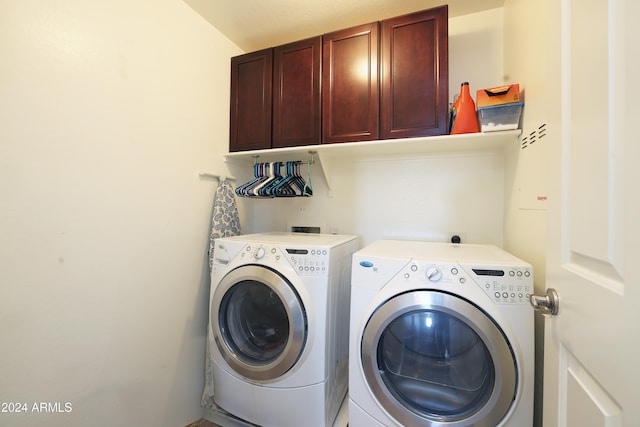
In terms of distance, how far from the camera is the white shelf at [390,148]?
135 centimetres

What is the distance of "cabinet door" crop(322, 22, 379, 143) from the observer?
147cm

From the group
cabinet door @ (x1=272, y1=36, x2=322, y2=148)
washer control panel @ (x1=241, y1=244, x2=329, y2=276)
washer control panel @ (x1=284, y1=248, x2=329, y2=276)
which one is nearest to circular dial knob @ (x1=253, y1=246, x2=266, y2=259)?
washer control panel @ (x1=241, y1=244, x2=329, y2=276)

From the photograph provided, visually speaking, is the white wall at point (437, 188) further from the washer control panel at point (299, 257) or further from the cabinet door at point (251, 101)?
the washer control panel at point (299, 257)

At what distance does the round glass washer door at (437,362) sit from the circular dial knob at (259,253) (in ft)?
2.05

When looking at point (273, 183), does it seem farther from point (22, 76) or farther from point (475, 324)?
point (475, 324)

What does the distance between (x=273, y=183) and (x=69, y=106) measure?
3.43 feet

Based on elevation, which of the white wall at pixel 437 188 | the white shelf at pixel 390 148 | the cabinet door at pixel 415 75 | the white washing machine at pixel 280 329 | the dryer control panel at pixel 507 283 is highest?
the cabinet door at pixel 415 75

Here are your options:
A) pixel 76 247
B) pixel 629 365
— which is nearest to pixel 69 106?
pixel 76 247

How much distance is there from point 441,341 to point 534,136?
97 cm

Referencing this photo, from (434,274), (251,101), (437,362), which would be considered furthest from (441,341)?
(251,101)

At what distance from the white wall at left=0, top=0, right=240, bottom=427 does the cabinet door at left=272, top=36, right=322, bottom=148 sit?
495 mm

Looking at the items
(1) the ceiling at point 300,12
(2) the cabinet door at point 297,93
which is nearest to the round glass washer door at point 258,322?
(2) the cabinet door at point 297,93

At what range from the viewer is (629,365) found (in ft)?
1.26

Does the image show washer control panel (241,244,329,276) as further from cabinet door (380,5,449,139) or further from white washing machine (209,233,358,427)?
cabinet door (380,5,449,139)
